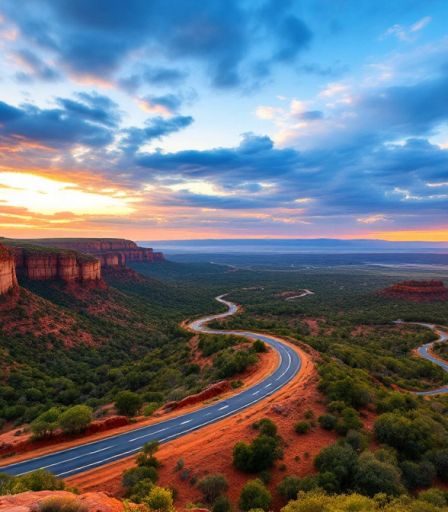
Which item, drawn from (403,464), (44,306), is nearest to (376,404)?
(403,464)

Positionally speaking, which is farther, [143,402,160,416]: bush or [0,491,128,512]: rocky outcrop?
[143,402,160,416]: bush

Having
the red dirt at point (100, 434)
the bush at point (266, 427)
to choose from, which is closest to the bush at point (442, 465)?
the bush at point (266, 427)

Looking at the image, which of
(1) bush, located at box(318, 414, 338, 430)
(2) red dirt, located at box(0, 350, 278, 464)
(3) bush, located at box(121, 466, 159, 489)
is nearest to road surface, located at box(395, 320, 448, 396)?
(2) red dirt, located at box(0, 350, 278, 464)

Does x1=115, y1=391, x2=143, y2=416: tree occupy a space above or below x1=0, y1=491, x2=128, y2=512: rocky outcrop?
below

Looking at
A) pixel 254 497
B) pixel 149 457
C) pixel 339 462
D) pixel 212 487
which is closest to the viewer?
pixel 254 497

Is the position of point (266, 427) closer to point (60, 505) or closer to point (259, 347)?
point (60, 505)

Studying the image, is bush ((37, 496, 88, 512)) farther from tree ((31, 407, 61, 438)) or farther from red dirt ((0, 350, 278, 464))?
tree ((31, 407, 61, 438))

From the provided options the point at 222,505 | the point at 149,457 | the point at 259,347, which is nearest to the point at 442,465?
the point at 222,505
